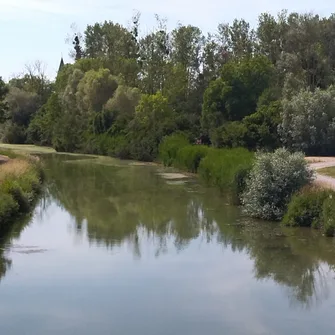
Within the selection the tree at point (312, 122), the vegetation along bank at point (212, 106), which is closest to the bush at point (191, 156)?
the vegetation along bank at point (212, 106)

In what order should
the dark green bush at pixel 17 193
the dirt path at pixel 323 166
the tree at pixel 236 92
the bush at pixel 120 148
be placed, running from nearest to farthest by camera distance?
1. the dark green bush at pixel 17 193
2. the dirt path at pixel 323 166
3. the tree at pixel 236 92
4. the bush at pixel 120 148

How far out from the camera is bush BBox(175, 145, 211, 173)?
3778 cm

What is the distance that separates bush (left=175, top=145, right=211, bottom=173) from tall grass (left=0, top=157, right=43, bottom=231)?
34.6ft

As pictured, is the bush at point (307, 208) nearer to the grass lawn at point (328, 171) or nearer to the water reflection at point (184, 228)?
the water reflection at point (184, 228)

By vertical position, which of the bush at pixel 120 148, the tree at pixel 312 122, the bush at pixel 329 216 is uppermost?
the tree at pixel 312 122

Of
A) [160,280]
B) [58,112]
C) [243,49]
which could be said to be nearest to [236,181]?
[160,280]

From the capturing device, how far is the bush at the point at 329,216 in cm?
1923

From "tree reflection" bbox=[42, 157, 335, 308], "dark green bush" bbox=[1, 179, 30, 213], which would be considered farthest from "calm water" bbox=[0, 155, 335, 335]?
"dark green bush" bbox=[1, 179, 30, 213]

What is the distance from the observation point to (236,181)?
2609 centimetres

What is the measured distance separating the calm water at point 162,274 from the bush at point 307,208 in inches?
24.2

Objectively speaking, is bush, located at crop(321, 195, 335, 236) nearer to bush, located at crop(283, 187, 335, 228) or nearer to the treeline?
bush, located at crop(283, 187, 335, 228)

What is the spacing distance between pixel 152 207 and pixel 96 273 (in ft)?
36.2

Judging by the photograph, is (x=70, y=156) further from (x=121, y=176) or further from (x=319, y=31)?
(x=319, y=31)

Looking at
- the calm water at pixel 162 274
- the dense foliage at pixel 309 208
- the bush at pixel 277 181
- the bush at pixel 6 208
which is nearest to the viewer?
the calm water at pixel 162 274
